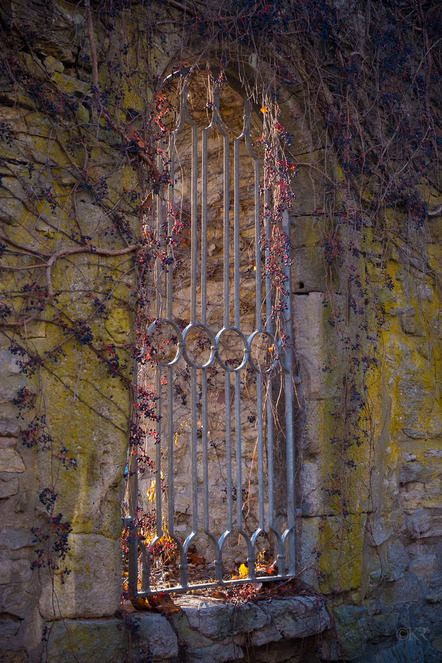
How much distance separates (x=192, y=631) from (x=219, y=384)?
1.62 meters

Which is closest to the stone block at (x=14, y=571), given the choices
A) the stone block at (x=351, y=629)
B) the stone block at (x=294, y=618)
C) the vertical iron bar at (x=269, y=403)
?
the stone block at (x=294, y=618)

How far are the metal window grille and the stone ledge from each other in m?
0.14

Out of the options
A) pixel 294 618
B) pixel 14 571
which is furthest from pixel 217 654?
pixel 14 571

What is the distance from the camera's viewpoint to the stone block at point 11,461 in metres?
2.55

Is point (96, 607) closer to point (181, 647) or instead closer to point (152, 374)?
point (181, 647)

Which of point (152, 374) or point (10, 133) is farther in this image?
point (152, 374)

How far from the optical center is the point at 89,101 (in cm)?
293

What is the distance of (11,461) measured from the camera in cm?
A: 257

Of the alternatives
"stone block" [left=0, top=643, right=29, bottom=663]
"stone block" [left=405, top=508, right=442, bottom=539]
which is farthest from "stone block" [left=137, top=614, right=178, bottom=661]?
"stone block" [left=405, top=508, right=442, bottom=539]

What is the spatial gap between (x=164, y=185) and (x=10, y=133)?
76 centimetres

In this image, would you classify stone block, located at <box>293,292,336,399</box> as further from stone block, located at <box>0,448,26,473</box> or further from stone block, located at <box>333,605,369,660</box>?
stone block, located at <box>0,448,26,473</box>

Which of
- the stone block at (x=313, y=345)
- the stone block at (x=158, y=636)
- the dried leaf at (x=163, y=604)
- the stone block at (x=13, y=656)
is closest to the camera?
the stone block at (x=13, y=656)

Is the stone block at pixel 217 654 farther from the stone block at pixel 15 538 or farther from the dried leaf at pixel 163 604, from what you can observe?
the stone block at pixel 15 538

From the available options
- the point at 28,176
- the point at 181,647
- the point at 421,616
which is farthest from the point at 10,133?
the point at 421,616
